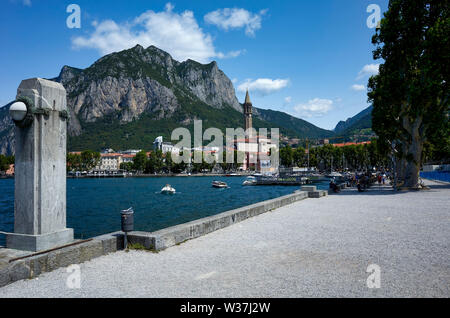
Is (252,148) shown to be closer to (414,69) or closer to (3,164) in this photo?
(3,164)

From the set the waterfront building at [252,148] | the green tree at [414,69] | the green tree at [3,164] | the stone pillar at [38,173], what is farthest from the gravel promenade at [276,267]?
the green tree at [3,164]

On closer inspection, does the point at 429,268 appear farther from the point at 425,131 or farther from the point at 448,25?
the point at 425,131

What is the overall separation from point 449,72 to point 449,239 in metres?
20.4

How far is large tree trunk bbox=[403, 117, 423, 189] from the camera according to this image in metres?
26.4

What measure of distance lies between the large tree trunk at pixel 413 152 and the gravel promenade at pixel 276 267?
62.7ft

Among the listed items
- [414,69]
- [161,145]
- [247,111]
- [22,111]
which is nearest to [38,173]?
[22,111]

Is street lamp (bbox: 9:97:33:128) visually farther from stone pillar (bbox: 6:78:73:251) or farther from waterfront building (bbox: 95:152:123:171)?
waterfront building (bbox: 95:152:123:171)

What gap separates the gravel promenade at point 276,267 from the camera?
4742 mm

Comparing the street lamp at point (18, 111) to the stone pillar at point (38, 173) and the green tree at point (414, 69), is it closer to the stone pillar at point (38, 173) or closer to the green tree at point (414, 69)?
the stone pillar at point (38, 173)

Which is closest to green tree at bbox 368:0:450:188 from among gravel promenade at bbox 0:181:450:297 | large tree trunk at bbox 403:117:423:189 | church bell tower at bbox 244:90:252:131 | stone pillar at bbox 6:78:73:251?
large tree trunk at bbox 403:117:423:189

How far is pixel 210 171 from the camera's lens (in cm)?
16512

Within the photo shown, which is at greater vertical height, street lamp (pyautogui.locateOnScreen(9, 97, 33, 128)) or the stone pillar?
street lamp (pyautogui.locateOnScreen(9, 97, 33, 128))

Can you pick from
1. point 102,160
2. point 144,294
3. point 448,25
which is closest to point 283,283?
point 144,294

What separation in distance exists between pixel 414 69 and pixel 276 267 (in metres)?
Answer: 29.2
